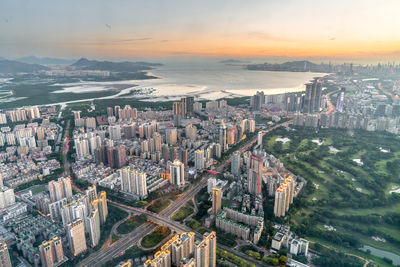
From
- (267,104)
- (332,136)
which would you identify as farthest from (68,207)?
(267,104)

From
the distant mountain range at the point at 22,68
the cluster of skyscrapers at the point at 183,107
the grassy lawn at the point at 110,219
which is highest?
the distant mountain range at the point at 22,68

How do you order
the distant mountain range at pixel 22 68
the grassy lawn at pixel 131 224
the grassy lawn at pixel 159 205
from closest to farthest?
the grassy lawn at pixel 131 224
the grassy lawn at pixel 159 205
the distant mountain range at pixel 22 68

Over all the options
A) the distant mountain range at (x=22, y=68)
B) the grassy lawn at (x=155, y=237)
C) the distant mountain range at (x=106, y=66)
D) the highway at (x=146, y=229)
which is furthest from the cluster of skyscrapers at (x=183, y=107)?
the distant mountain range at (x=106, y=66)

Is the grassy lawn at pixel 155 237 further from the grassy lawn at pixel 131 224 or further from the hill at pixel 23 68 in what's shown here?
the hill at pixel 23 68

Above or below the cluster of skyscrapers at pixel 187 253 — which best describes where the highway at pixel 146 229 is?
below

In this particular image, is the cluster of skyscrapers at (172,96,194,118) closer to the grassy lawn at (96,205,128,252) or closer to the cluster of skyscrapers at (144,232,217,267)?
the grassy lawn at (96,205,128,252)

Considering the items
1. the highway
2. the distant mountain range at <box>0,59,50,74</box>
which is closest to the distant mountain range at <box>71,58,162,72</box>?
the distant mountain range at <box>0,59,50,74</box>

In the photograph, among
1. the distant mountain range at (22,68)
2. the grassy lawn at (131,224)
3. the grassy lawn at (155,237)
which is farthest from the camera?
the distant mountain range at (22,68)
